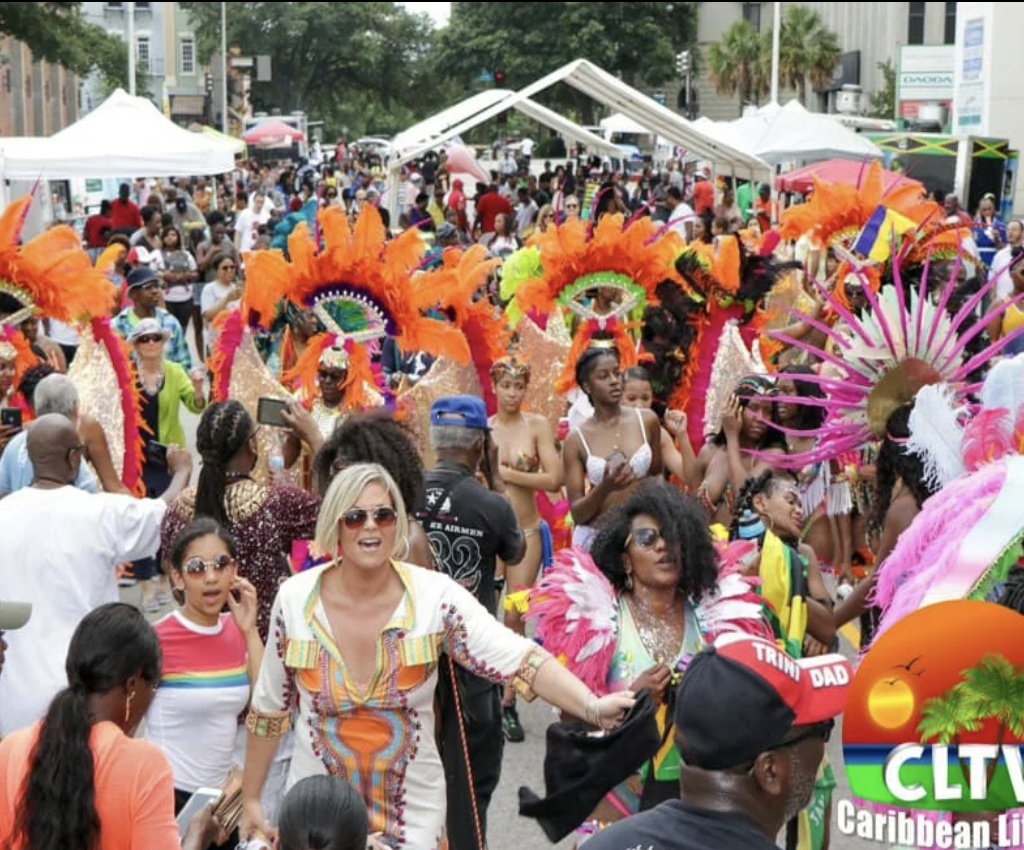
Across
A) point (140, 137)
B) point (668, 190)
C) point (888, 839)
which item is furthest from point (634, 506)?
point (668, 190)

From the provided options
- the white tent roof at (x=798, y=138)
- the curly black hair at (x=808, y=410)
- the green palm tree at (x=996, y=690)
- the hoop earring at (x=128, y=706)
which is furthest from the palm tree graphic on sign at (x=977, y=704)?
the white tent roof at (x=798, y=138)

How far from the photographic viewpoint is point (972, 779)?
11.9ft

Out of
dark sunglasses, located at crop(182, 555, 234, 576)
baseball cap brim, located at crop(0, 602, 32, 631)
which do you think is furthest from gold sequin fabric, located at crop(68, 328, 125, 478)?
baseball cap brim, located at crop(0, 602, 32, 631)

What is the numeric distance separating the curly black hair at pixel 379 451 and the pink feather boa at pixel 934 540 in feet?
5.56

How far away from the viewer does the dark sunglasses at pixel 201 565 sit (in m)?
5.32

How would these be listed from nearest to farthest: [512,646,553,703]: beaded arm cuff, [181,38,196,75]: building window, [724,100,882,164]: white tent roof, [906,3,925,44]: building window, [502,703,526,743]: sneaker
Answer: [512,646,553,703]: beaded arm cuff → [502,703,526,743]: sneaker → [724,100,882,164]: white tent roof → [906,3,925,44]: building window → [181,38,196,75]: building window

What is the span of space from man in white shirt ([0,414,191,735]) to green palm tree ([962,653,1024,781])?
284 cm

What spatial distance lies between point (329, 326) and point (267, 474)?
2.53 ft

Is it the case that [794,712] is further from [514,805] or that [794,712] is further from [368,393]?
[368,393]

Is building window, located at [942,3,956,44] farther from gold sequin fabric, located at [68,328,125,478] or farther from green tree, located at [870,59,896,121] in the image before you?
A: gold sequin fabric, located at [68,328,125,478]

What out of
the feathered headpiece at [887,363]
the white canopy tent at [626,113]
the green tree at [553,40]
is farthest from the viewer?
the green tree at [553,40]

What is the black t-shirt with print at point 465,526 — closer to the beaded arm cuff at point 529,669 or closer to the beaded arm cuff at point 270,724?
the beaded arm cuff at point 270,724

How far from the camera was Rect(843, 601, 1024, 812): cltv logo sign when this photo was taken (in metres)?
3.49

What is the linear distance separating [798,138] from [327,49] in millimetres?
93409
